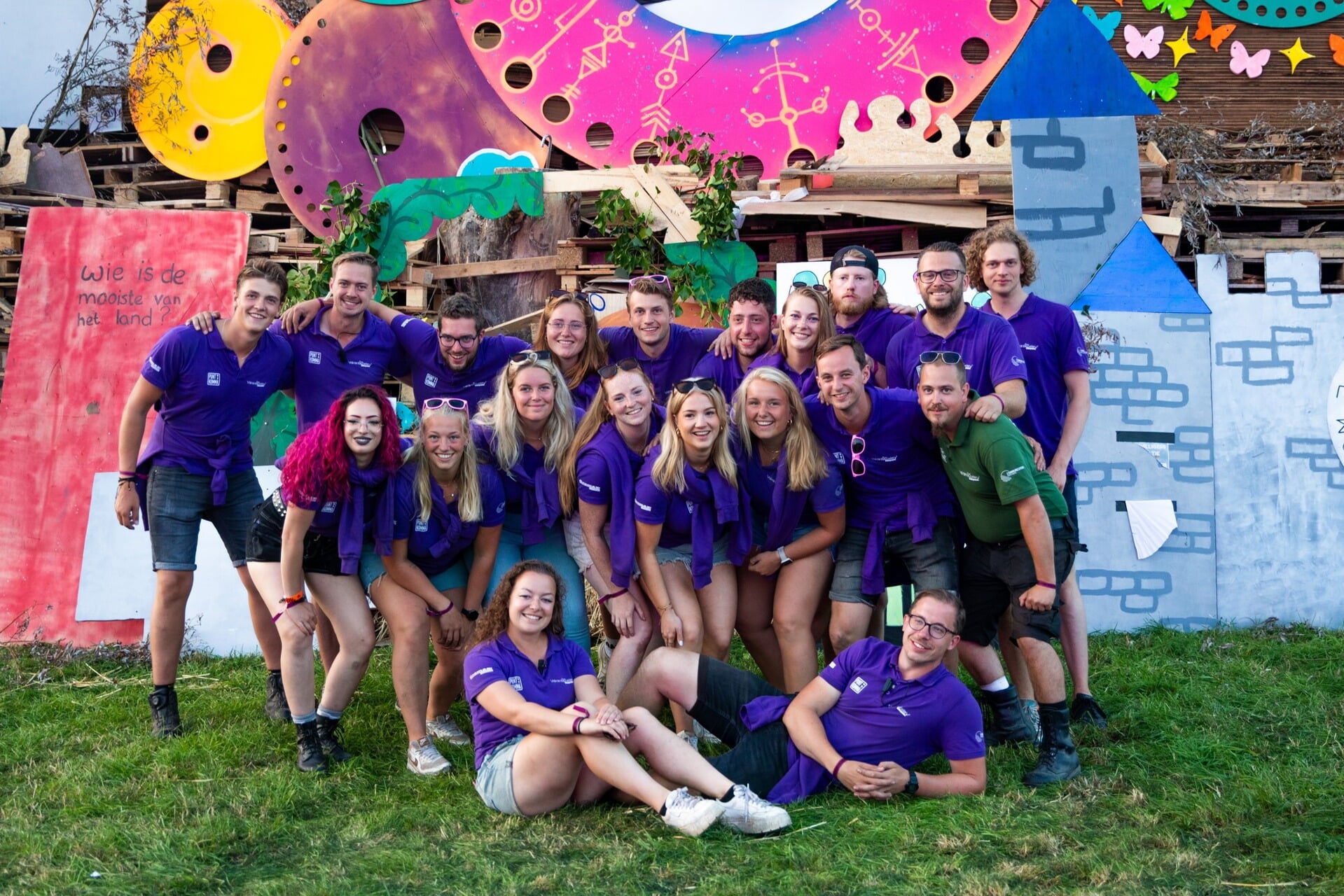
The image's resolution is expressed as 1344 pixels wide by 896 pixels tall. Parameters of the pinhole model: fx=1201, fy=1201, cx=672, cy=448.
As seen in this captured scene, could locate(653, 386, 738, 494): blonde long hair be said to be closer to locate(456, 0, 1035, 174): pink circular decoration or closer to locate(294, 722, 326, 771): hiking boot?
locate(294, 722, 326, 771): hiking boot

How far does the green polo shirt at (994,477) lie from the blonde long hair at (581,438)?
3.79ft

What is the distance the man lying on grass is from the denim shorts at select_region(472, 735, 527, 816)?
0.66 m

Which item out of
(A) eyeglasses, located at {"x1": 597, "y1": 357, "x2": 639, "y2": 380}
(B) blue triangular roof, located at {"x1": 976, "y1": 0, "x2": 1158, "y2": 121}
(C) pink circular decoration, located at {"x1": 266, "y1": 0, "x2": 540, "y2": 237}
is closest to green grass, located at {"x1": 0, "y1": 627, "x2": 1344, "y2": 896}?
(A) eyeglasses, located at {"x1": 597, "y1": 357, "x2": 639, "y2": 380}

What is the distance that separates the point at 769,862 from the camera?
3.40 meters

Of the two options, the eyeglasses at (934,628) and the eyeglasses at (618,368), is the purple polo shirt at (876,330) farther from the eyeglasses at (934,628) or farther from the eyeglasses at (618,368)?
the eyeglasses at (934,628)

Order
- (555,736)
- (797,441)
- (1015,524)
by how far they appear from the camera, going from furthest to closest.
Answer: (797,441) < (1015,524) < (555,736)

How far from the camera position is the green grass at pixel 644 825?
329cm

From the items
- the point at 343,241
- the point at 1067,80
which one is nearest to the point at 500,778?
the point at 343,241

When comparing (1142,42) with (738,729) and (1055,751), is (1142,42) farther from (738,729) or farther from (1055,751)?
(738,729)

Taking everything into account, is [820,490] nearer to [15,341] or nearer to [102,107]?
[15,341]

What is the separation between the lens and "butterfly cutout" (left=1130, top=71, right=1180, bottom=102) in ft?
27.0

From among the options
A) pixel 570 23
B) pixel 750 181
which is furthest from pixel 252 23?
pixel 750 181

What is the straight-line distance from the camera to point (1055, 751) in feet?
13.4

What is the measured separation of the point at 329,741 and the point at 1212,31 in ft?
24.4
